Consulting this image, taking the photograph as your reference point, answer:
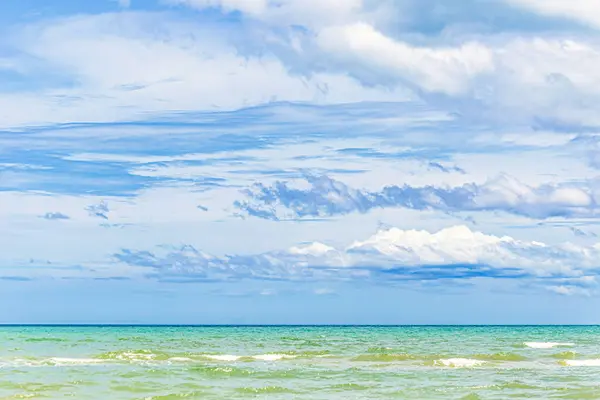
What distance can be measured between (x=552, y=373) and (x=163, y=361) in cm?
1846

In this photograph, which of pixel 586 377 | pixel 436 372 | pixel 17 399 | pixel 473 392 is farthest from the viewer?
pixel 436 372

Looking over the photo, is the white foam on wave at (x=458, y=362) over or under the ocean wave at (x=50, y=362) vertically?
under

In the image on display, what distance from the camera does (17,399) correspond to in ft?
84.7

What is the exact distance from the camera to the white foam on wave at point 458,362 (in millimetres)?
40025

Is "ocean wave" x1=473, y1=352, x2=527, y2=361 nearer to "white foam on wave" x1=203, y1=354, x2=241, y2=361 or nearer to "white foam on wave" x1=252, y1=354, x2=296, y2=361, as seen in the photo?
"white foam on wave" x1=252, y1=354, x2=296, y2=361

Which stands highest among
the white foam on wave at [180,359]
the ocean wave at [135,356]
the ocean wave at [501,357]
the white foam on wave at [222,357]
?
the ocean wave at [135,356]

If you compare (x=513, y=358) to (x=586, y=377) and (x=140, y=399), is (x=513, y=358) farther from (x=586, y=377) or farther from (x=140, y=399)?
(x=140, y=399)

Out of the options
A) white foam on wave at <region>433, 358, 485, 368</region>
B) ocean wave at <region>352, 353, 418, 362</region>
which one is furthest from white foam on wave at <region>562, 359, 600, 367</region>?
ocean wave at <region>352, 353, 418, 362</region>

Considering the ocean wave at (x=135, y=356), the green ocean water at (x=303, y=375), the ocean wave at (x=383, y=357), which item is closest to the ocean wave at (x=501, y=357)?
the green ocean water at (x=303, y=375)

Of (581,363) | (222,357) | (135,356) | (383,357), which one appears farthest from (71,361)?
(581,363)

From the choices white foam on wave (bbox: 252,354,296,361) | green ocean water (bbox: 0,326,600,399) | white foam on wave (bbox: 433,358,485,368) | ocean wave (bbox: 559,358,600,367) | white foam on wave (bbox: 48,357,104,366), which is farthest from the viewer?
white foam on wave (bbox: 252,354,296,361)

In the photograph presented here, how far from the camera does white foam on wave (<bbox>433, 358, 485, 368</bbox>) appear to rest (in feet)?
131

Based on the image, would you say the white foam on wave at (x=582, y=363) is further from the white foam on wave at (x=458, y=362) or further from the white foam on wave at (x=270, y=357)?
the white foam on wave at (x=270, y=357)

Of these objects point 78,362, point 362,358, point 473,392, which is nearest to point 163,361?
point 78,362
